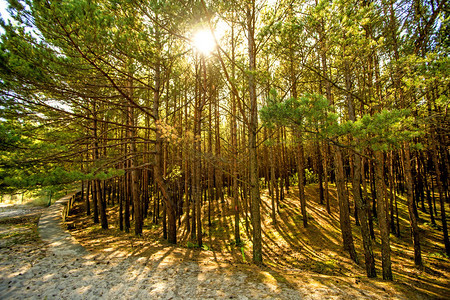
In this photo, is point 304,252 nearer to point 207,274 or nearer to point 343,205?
point 343,205

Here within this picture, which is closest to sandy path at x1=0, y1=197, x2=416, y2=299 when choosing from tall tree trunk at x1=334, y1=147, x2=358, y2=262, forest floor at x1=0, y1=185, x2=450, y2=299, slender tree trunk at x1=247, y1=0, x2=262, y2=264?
forest floor at x1=0, y1=185, x2=450, y2=299

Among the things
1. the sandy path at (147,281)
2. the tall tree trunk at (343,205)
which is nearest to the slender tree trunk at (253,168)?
the sandy path at (147,281)

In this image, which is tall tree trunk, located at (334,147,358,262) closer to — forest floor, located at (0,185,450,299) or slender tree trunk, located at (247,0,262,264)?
forest floor, located at (0,185,450,299)

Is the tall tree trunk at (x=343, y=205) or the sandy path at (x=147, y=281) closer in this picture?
the sandy path at (x=147, y=281)

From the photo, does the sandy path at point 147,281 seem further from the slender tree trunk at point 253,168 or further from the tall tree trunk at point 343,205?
the tall tree trunk at point 343,205

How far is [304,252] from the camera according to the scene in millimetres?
8672

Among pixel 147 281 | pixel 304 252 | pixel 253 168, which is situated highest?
pixel 253 168

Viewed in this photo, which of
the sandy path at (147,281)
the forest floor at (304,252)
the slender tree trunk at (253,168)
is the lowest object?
the forest floor at (304,252)

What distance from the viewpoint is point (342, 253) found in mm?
8203

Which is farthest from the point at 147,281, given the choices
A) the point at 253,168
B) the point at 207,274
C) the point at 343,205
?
the point at 343,205

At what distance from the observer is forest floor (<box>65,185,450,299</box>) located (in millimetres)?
4402

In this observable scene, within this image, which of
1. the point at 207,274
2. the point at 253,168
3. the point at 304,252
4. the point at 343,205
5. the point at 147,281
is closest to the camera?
the point at 147,281

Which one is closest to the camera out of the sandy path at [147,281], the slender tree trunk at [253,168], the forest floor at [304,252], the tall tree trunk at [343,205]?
the sandy path at [147,281]

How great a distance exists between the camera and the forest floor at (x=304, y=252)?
173 inches
